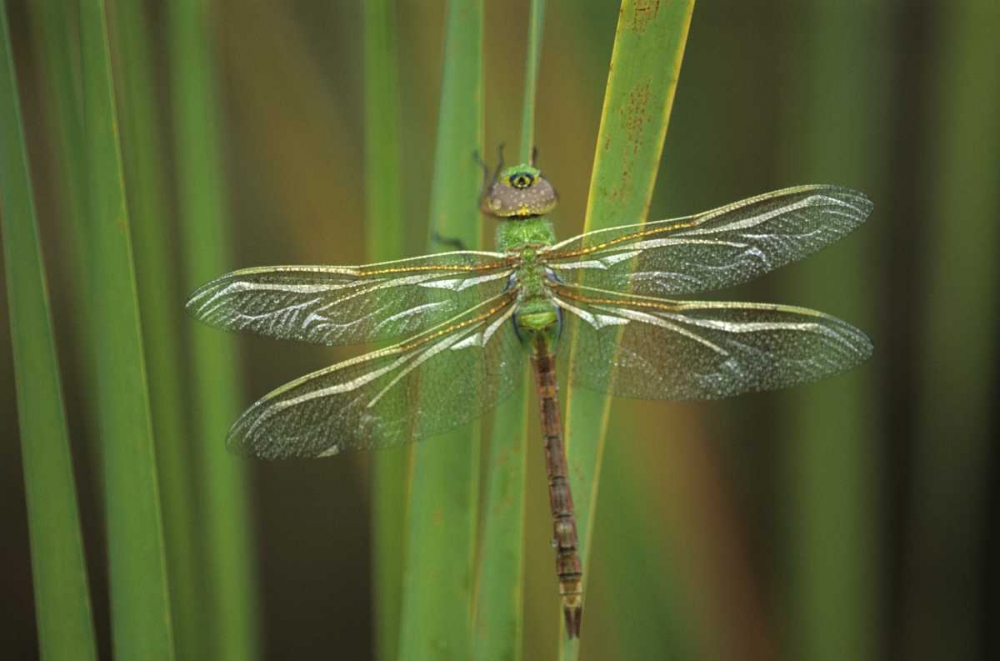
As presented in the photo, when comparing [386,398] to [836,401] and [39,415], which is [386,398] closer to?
[39,415]

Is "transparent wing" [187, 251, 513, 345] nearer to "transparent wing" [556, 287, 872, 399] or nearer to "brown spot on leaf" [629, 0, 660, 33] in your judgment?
"transparent wing" [556, 287, 872, 399]

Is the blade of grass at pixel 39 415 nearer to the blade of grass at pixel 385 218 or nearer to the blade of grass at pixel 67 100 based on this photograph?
the blade of grass at pixel 67 100

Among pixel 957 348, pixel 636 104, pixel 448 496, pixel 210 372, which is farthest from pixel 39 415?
pixel 957 348

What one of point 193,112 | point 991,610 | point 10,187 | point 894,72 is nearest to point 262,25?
point 193,112

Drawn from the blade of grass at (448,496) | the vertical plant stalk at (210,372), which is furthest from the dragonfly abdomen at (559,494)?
the vertical plant stalk at (210,372)

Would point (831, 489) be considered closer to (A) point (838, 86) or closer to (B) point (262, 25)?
(A) point (838, 86)

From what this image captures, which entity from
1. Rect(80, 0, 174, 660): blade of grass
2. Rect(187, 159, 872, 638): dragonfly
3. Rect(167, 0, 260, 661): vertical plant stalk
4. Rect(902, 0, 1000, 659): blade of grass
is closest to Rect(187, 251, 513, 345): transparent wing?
Rect(187, 159, 872, 638): dragonfly

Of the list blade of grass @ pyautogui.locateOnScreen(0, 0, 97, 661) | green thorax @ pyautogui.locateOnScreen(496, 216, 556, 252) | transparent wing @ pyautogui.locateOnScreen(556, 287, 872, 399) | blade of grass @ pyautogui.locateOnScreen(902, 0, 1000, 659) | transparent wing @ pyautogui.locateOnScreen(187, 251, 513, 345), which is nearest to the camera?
blade of grass @ pyautogui.locateOnScreen(0, 0, 97, 661)
